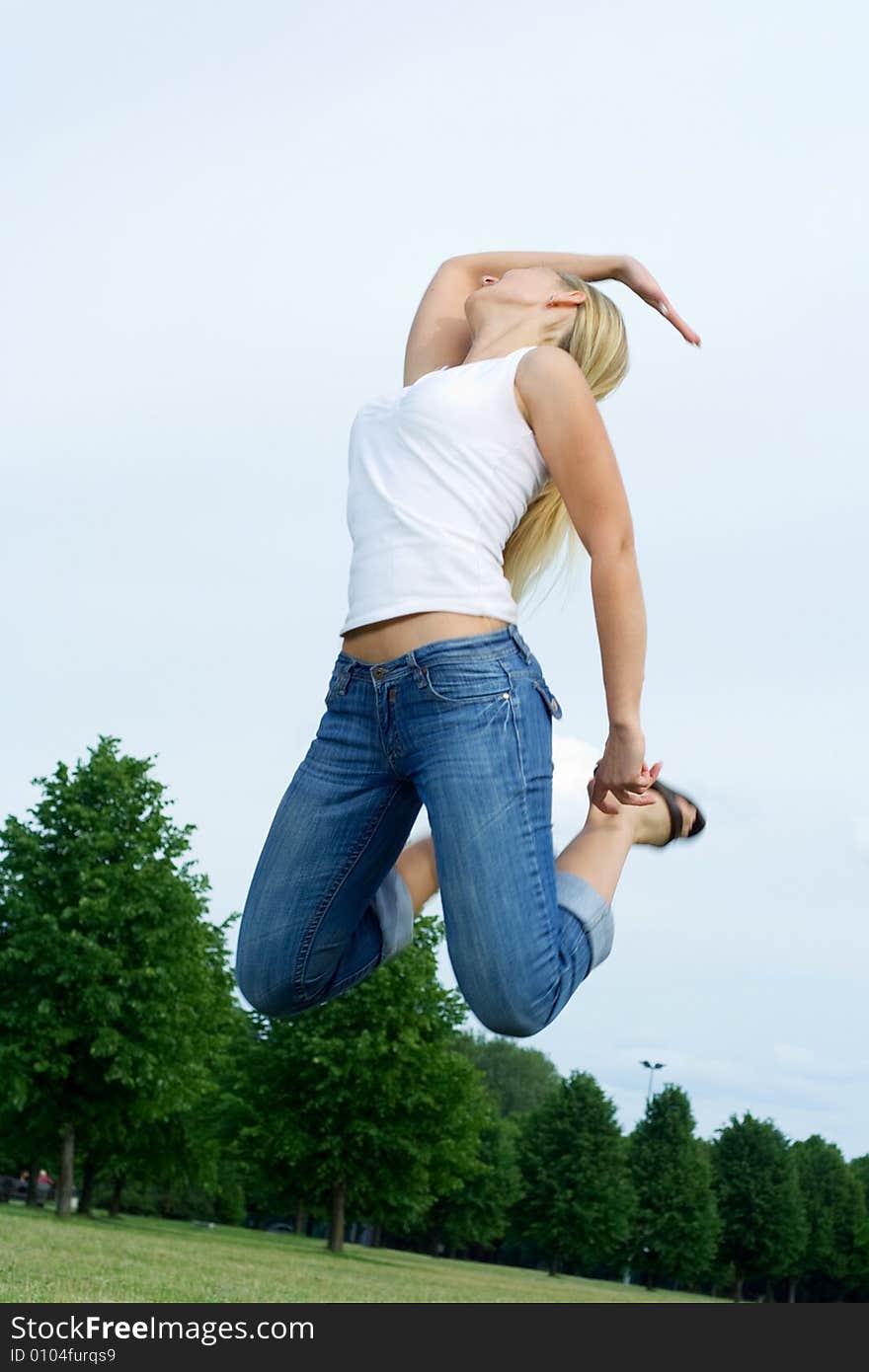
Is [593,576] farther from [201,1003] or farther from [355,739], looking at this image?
[201,1003]

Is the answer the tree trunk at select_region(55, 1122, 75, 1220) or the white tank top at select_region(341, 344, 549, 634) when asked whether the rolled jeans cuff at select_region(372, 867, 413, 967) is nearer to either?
the white tank top at select_region(341, 344, 549, 634)

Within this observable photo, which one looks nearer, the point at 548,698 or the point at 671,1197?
the point at 548,698

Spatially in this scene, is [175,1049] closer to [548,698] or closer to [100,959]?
Answer: [100,959]

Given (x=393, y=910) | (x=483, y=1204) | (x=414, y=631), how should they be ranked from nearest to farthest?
(x=414, y=631) → (x=393, y=910) → (x=483, y=1204)

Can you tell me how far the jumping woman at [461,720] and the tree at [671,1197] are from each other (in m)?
62.5

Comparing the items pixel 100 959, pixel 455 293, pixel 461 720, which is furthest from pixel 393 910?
pixel 100 959

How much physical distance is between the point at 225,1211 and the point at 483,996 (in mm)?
75759

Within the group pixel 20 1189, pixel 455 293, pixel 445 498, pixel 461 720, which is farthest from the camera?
pixel 20 1189

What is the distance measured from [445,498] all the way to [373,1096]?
1406 inches

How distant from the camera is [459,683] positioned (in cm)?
391

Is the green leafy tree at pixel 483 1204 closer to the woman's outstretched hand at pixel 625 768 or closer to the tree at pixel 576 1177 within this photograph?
the tree at pixel 576 1177

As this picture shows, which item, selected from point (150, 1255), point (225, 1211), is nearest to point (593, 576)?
point (150, 1255)

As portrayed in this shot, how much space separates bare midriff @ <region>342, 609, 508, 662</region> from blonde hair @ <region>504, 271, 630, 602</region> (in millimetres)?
557

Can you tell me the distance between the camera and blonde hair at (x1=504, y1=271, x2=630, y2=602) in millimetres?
4551
